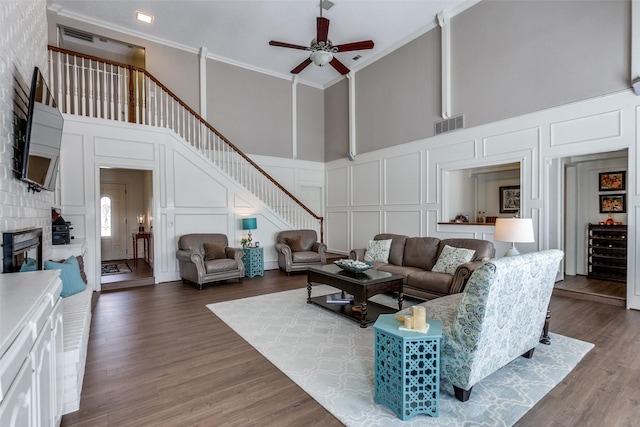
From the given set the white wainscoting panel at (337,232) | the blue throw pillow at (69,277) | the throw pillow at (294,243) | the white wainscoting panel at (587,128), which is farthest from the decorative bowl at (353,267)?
the white wainscoting panel at (337,232)

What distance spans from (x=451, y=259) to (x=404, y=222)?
9.01 ft

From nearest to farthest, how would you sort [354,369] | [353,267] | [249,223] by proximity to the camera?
1. [354,369]
2. [353,267]
3. [249,223]

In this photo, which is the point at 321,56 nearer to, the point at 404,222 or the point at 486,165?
the point at 486,165

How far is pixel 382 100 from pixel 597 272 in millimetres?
5526

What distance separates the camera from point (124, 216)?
863 centimetres

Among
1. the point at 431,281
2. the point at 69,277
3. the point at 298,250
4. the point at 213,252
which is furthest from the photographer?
the point at 298,250

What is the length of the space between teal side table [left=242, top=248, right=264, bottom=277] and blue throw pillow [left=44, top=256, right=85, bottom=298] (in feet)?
10.3

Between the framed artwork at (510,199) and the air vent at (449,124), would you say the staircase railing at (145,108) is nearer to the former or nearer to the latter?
the air vent at (449,124)

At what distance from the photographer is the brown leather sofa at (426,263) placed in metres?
3.95

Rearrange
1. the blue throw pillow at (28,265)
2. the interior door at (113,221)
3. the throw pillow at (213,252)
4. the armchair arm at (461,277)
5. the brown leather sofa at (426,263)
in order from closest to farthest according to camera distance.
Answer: the blue throw pillow at (28,265), the armchair arm at (461,277), the brown leather sofa at (426,263), the throw pillow at (213,252), the interior door at (113,221)

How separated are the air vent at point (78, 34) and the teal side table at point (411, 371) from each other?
8.24 metres

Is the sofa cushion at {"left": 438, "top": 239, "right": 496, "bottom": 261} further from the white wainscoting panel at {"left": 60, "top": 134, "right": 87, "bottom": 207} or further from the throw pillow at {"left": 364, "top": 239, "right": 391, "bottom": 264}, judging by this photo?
the white wainscoting panel at {"left": 60, "top": 134, "right": 87, "bottom": 207}

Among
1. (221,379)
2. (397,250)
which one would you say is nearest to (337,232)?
(397,250)

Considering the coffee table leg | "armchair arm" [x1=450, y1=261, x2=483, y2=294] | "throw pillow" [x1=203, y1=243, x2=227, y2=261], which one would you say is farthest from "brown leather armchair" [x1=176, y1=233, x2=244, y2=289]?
"armchair arm" [x1=450, y1=261, x2=483, y2=294]
